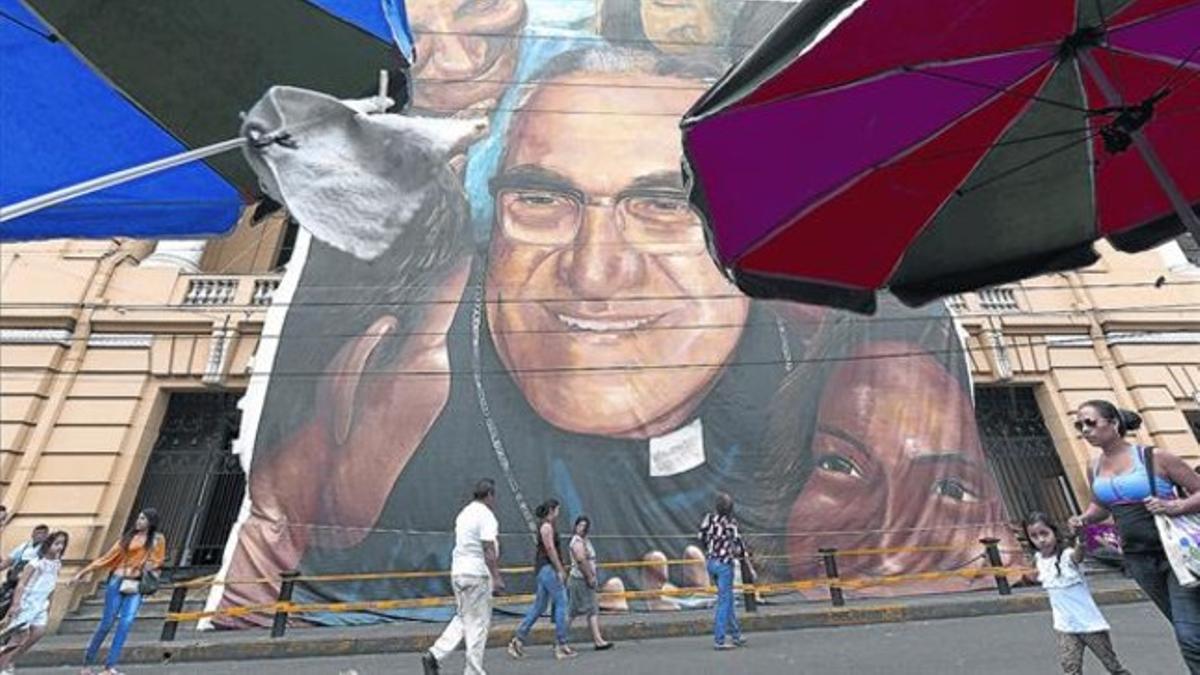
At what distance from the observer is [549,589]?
293 inches

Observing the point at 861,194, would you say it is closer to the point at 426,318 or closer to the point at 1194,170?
the point at 1194,170

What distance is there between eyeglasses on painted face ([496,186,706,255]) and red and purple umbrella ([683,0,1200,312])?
29.9 feet

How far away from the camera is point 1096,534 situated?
26.1 feet

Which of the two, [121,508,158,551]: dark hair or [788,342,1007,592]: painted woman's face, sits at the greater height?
→ [788,342,1007,592]: painted woman's face

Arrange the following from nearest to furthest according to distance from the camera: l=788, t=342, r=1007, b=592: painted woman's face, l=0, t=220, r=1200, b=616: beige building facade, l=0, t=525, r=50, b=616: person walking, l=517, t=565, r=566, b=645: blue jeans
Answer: l=0, t=525, r=50, b=616: person walking
l=517, t=565, r=566, b=645: blue jeans
l=788, t=342, r=1007, b=592: painted woman's face
l=0, t=220, r=1200, b=616: beige building facade

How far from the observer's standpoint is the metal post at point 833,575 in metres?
9.57

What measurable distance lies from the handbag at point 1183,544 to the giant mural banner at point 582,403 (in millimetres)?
7722

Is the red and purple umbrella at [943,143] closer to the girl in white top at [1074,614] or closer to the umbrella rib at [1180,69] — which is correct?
the umbrella rib at [1180,69]

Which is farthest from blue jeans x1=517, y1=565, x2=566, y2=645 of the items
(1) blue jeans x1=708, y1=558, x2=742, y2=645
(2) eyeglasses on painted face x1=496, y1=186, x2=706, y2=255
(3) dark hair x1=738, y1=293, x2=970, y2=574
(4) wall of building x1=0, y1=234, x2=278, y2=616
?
(4) wall of building x1=0, y1=234, x2=278, y2=616

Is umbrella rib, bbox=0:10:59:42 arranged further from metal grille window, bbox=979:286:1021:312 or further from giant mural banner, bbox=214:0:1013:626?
metal grille window, bbox=979:286:1021:312

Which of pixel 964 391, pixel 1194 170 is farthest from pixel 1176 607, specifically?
pixel 964 391

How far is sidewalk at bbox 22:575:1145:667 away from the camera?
8375 mm

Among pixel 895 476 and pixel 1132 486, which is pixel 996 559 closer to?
pixel 895 476

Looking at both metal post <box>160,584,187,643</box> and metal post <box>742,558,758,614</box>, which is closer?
metal post <box>160,584,187,643</box>
